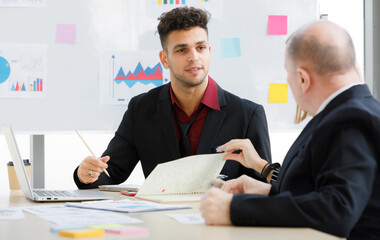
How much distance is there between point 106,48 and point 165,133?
0.76 m

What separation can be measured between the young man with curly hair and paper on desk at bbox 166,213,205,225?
107 cm

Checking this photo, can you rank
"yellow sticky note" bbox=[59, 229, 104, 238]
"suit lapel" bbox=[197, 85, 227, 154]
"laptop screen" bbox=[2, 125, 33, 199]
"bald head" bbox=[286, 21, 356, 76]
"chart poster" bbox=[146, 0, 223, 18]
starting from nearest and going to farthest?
"yellow sticky note" bbox=[59, 229, 104, 238] < "bald head" bbox=[286, 21, 356, 76] < "laptop screen" bbox=[2, 125, 33, 199] < "suit lapel" bbox=[197, 85, 227, 154] < "chart poster" bbox=[146, 0, 223, 18]

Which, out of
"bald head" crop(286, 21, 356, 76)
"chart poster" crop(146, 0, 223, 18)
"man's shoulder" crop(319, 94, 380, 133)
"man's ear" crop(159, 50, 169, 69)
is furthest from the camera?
"chart poster" crop(146, 0, 223, 18)

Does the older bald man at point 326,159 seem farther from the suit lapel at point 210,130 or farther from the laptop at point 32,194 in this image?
the suit lapel at point 210,130

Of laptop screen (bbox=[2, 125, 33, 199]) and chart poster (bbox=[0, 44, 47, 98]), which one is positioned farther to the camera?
chart poster (bbox=[0, 44, 47, 98])

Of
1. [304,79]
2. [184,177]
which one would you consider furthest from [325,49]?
[184,177]

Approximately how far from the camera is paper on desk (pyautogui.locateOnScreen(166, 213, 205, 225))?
117 cm

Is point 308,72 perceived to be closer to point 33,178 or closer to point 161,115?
point 161,115

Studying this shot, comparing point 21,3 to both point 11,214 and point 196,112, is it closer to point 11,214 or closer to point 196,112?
point 196,112

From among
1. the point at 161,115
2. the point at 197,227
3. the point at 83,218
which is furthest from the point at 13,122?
the point at 197,227

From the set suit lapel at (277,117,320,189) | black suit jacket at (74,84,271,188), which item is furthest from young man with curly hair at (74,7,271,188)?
suit lapel at (277,117,320,189)

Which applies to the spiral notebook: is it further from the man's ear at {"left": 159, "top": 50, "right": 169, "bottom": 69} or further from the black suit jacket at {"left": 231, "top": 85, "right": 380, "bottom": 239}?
the man's ear at {"left": 159, "top": 50, "right": 169, "bottom": 69}

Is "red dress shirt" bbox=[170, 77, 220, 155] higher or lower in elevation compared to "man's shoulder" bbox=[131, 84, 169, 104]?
lower

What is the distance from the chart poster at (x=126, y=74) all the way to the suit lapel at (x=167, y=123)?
45cm
